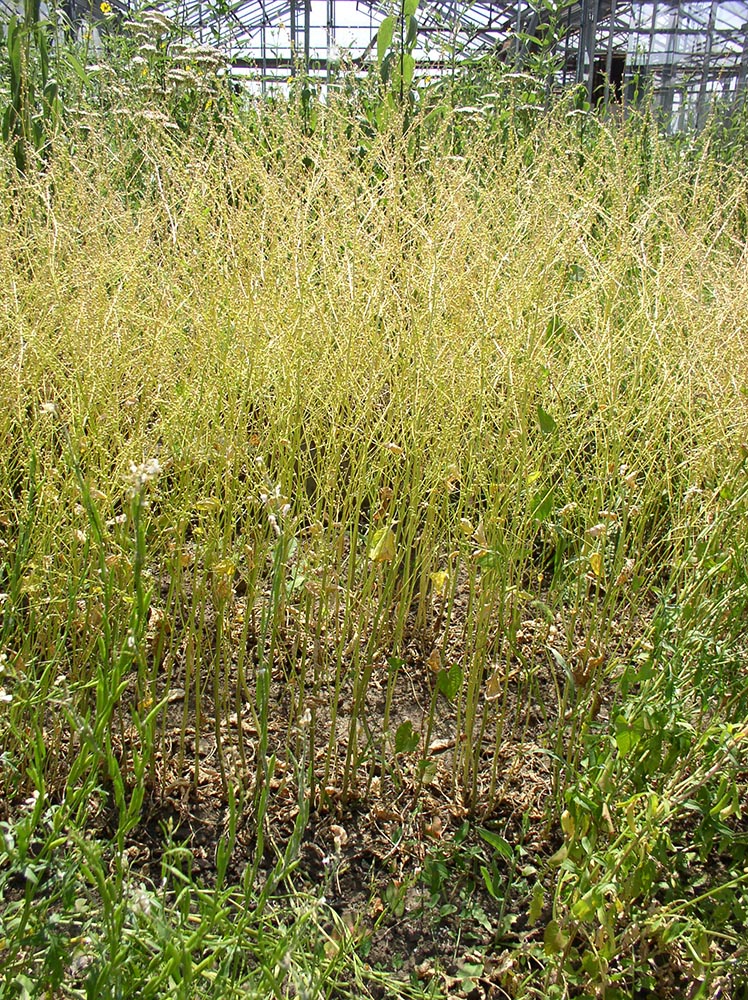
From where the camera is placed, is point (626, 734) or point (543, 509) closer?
point (626, 734)

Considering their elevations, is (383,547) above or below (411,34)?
below

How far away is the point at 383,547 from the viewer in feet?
4.15

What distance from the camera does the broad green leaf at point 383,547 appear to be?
49.2 inches

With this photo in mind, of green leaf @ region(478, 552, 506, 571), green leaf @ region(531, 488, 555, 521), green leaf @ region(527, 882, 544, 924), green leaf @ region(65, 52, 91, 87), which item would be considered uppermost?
green leaf @ region(65, 52, 91, 87)

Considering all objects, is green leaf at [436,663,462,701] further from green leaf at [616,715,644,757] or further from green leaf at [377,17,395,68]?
green leaf at [377,17,395,68]

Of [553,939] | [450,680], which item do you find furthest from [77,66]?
[553,939]

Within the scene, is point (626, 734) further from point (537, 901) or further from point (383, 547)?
point (383, 547)

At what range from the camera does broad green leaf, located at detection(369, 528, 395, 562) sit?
1.25 m

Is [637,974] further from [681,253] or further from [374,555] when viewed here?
[681,253]

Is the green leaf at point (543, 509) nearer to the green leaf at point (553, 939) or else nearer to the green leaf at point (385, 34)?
the green leaf at point (553, 939)

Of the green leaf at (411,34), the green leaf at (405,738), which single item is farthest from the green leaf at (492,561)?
the green leaf at (411,34)

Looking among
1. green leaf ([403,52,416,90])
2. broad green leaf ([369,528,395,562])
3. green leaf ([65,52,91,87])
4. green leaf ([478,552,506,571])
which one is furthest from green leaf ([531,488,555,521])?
green leaf ([65,52,91,87])

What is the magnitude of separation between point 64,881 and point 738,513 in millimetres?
1092

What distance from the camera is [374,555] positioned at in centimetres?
125
